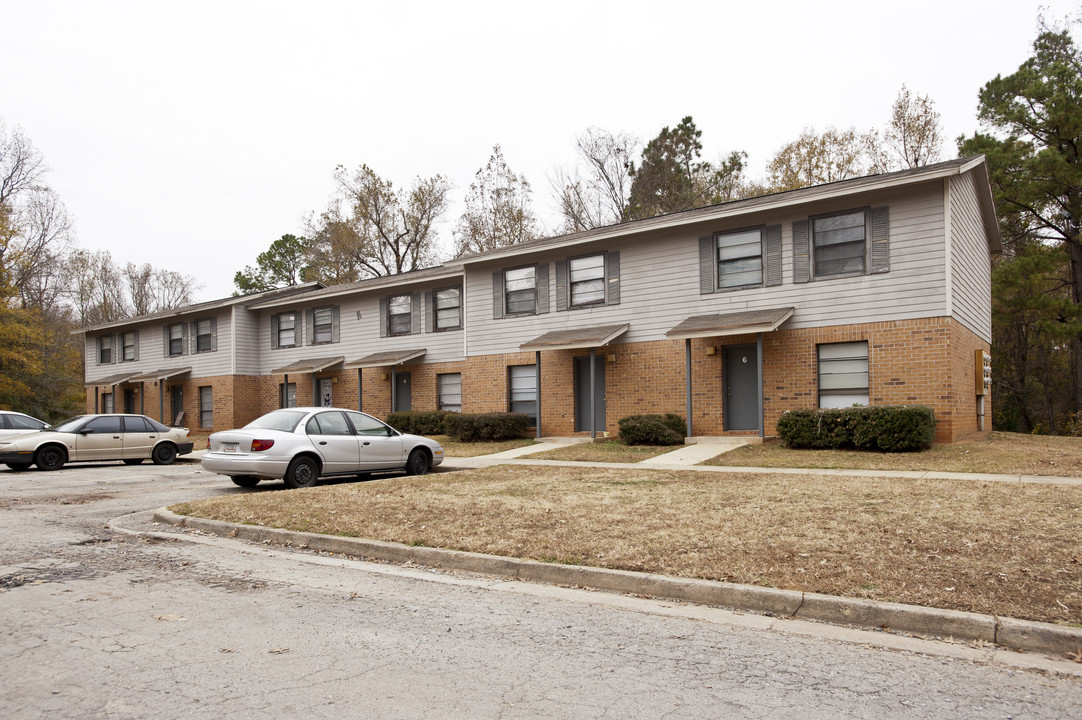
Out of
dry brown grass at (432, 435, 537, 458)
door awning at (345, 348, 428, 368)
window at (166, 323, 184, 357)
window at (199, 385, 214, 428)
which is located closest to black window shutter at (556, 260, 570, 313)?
dry brown grass at (432, 435, 537, 458)

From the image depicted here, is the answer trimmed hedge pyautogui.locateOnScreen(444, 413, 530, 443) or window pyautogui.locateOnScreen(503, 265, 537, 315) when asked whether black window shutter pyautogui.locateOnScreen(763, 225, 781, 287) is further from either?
trimmed hedge pyautogui.locateOnScreen(444, 413, 530, 443)

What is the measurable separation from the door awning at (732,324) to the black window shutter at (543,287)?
466 cm

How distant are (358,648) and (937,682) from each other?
3.36m

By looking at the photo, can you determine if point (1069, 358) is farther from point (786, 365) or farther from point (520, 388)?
point (520, 388)

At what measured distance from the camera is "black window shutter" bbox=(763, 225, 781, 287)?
1723 centimetres

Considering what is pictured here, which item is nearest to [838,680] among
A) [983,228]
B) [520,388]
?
[520,388]

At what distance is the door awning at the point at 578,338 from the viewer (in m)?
18.7

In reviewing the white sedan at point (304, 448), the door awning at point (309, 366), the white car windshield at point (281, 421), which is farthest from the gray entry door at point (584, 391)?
the door awning at point (309, 366)

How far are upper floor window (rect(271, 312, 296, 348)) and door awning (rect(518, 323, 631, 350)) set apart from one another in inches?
524

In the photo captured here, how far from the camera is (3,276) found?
3469 cm

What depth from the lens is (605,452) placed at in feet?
53.7

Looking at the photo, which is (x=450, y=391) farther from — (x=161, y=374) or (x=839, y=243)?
(x=161, y=374)

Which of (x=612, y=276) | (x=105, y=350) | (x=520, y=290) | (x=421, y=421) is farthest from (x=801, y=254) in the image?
(x=105, y=350)

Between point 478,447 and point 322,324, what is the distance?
41.4 ft
